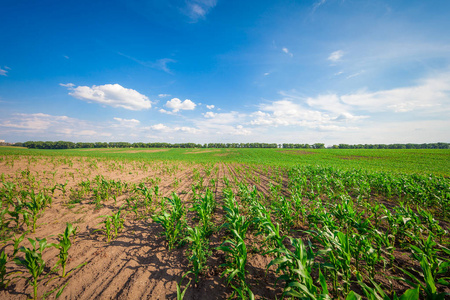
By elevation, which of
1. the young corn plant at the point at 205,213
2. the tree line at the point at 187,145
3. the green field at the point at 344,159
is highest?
the tree line at the point at 187,145

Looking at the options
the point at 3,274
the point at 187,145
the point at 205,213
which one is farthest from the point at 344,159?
the point at 187,145

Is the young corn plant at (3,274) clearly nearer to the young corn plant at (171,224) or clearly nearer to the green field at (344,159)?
the young corn plant at (171,224)

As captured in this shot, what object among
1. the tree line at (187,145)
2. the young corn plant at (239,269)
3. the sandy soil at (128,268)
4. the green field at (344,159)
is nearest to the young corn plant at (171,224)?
the sandy soil at (128,268)

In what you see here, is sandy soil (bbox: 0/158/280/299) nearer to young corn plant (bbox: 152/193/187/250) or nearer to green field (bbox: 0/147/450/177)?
young corn plant (bbox: 152/193/187/250)

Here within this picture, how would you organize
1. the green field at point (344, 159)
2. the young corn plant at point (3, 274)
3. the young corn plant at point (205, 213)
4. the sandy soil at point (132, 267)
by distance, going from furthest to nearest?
the green field at point (344, 159) → the young corn plant at point (205, 213) → the sandy soil at point (132, 267) → the young corn plant at point (3, 274)

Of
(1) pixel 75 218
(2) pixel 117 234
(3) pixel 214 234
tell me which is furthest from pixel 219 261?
(1) pixel 75 218

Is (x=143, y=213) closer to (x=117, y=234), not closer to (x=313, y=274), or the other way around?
(x=117, y=234)

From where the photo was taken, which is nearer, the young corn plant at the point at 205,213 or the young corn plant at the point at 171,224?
the young corn plant at the point at 171,224

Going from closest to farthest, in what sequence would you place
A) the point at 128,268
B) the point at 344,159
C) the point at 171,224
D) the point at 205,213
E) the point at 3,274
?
1. the point at 3,274
2. the point at 128,268
3. the point at 171,224
4. the point at 205,213
5. the point at 344,159

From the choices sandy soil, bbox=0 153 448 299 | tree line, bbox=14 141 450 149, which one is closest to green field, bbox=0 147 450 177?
sandy soil, bbox=0 153 448 299

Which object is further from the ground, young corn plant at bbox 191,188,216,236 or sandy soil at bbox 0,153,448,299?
young corn plant at bbox 191,188,216,236

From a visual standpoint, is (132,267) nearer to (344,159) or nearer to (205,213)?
(205,213)

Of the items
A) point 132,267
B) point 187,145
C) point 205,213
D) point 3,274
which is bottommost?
point 132,267

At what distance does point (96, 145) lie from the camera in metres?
97.6
